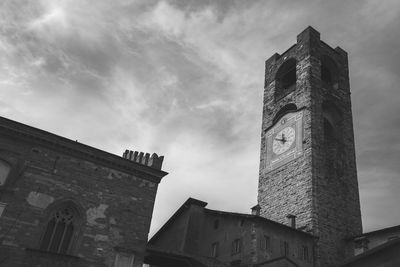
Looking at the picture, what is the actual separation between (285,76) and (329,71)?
304 cm

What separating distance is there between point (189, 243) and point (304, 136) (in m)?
9.05

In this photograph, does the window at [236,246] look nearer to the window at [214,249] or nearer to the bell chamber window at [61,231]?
the window at [214,249]

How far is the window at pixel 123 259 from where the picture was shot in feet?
42.6

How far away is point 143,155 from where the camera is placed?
1573 centimetres

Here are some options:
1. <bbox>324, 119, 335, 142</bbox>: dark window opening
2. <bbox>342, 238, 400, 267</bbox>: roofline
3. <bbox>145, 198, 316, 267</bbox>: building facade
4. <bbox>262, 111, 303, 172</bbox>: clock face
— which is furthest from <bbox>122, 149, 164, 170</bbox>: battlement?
<bbox>324, 119, 335, 142</bbox>: dark window opening

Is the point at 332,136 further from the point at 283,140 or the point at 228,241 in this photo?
the point at 228,241

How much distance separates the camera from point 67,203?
1311cm

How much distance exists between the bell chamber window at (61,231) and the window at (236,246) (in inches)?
280

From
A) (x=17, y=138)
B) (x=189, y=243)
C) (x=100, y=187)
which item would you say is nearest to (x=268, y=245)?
(x=189, y=243)

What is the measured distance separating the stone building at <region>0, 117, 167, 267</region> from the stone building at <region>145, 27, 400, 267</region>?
1.87 m

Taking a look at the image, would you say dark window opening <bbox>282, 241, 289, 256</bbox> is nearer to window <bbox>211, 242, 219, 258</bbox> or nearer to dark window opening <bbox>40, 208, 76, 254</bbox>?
window <bbox>211, 242, 219, 258</bbox>

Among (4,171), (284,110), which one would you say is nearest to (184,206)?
(4,171)

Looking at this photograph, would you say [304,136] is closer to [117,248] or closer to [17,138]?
[117,248]

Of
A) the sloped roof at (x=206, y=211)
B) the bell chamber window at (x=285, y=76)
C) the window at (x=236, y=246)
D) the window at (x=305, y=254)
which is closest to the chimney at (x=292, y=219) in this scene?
the sloped roof at (x=206, y=211)
